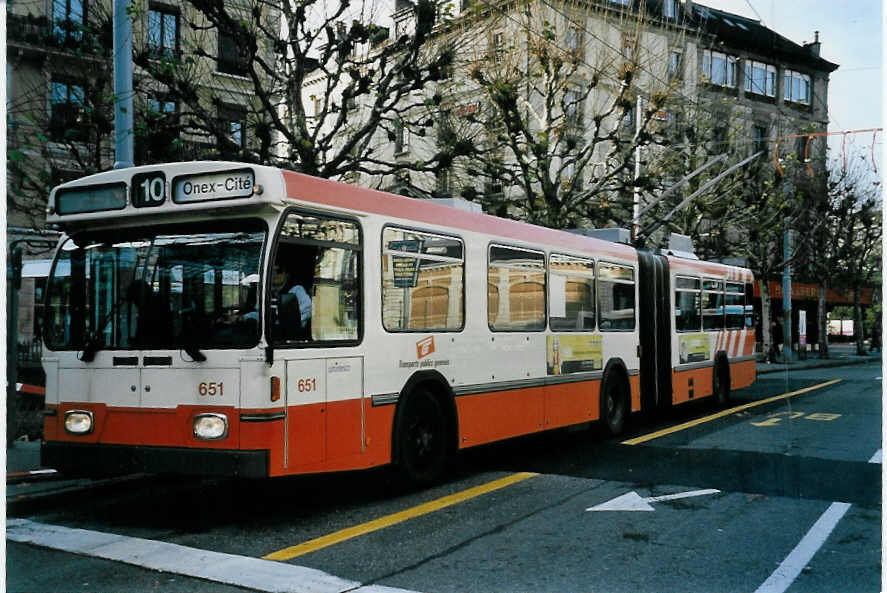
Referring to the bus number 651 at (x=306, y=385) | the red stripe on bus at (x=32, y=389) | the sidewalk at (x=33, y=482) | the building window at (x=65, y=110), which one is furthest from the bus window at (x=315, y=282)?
the red stripe on bus at (x=32, y=389)

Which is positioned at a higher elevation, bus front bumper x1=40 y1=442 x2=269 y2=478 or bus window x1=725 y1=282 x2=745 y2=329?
bus window x1=725 y1=282 x2=745 y2=329

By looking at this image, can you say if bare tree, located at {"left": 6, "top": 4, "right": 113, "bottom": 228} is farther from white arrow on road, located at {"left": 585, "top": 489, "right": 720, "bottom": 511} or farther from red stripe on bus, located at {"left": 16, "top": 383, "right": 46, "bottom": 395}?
white arrow on road, located at {"left": 585, "top": 489, "right": 720, "bottom": 511}

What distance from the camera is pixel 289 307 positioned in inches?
296

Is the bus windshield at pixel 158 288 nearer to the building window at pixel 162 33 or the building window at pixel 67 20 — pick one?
the building window at pixel 67 20

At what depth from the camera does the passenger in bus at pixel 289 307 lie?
24.2ft

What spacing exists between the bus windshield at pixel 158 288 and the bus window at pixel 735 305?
1305 centimetres

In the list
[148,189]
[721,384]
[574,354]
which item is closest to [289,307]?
[148,189]

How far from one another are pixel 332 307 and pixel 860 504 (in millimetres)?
4849

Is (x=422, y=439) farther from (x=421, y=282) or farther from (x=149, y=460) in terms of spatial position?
(x=149, y=460)

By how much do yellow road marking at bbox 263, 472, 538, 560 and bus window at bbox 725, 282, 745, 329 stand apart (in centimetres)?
974

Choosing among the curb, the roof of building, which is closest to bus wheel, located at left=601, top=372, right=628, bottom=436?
the curb

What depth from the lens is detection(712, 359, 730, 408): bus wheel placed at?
58.9 feet

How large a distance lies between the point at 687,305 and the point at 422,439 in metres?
8.61

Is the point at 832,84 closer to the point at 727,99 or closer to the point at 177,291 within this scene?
the point at 177,291
